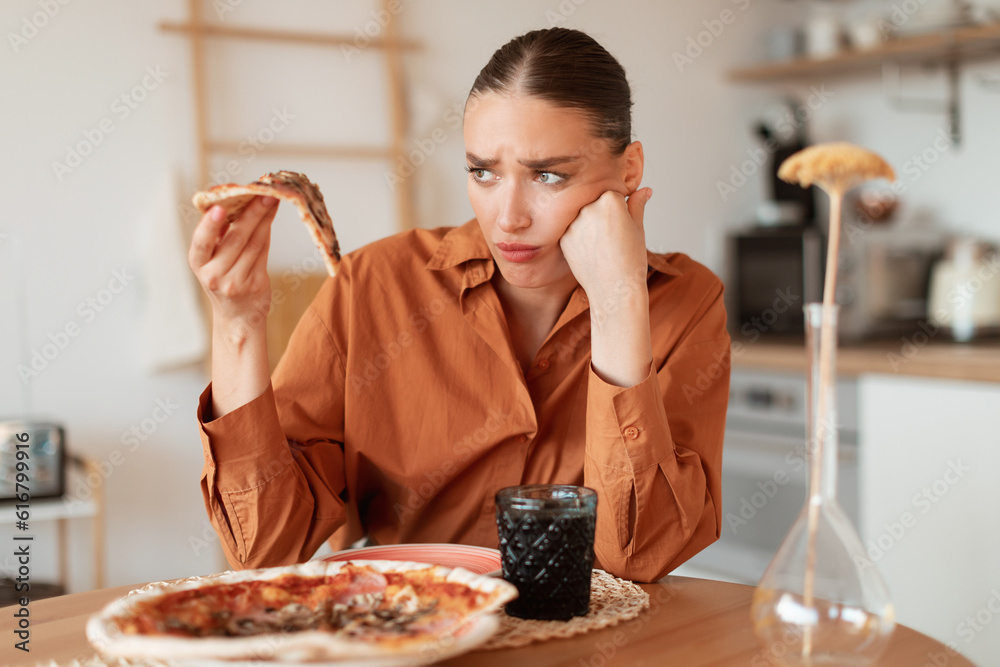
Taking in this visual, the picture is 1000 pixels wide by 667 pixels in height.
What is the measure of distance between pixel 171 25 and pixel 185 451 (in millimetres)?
1250

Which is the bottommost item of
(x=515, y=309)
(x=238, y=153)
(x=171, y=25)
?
(x=515, y=309)

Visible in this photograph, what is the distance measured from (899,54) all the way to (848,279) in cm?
83

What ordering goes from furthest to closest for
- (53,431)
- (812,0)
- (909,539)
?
1. (812,0)
2. (909,539)
3. (53,431)

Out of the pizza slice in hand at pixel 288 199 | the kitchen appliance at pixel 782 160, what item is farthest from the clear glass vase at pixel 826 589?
the kitchen appliance at pixel 782 160

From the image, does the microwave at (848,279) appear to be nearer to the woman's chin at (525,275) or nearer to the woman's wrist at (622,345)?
the woman's chin at (525,275)

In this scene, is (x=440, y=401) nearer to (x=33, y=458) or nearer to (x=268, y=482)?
(x=268, y=482)

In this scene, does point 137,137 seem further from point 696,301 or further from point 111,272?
point 696,301

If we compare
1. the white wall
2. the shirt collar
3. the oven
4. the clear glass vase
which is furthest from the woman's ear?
the white wall

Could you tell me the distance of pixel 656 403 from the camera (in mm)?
1050

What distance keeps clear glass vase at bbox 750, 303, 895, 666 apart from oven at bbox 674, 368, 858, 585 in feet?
6.66

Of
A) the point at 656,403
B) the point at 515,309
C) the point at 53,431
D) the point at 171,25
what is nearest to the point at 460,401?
the point at 515,309

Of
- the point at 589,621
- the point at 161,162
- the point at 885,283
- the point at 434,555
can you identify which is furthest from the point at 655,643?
A: the point at 885,283

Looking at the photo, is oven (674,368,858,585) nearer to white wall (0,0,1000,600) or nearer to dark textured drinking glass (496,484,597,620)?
white wall (0,0,1000,600)

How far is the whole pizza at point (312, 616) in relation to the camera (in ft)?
1.97
